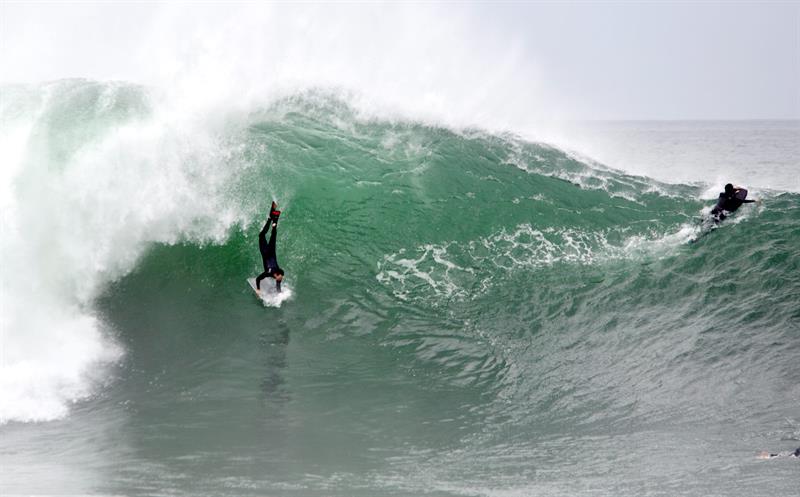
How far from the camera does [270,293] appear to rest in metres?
12.0

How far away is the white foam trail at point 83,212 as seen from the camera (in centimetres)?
1066

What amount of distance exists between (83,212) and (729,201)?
42.1 ft

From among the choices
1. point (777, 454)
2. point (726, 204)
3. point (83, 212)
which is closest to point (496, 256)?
point (726, 204)

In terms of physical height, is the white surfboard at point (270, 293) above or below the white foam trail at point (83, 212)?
below

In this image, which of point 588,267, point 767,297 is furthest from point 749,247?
point 588,267

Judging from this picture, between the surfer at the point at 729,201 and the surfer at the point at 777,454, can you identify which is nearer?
the surfer at the point at 777,454

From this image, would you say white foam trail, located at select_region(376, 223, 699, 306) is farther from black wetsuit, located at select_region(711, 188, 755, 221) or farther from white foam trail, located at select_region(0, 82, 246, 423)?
white foam trail, located at select_region(0, 82, 246, 423)

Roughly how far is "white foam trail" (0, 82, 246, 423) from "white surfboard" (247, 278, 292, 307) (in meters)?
1.56

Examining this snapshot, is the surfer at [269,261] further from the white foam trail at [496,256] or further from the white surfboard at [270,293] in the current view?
the white foam trail at [496,256]

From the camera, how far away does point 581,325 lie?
11609 millimetres

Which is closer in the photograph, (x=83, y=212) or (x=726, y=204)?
(x=83, y=212)

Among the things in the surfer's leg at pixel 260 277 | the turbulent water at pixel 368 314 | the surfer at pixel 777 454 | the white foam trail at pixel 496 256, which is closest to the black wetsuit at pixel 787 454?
the surfer at pixel 777 454

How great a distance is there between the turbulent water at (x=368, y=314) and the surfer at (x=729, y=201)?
28 cm

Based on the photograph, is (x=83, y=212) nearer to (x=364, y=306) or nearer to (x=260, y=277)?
(x=260, y=277)
